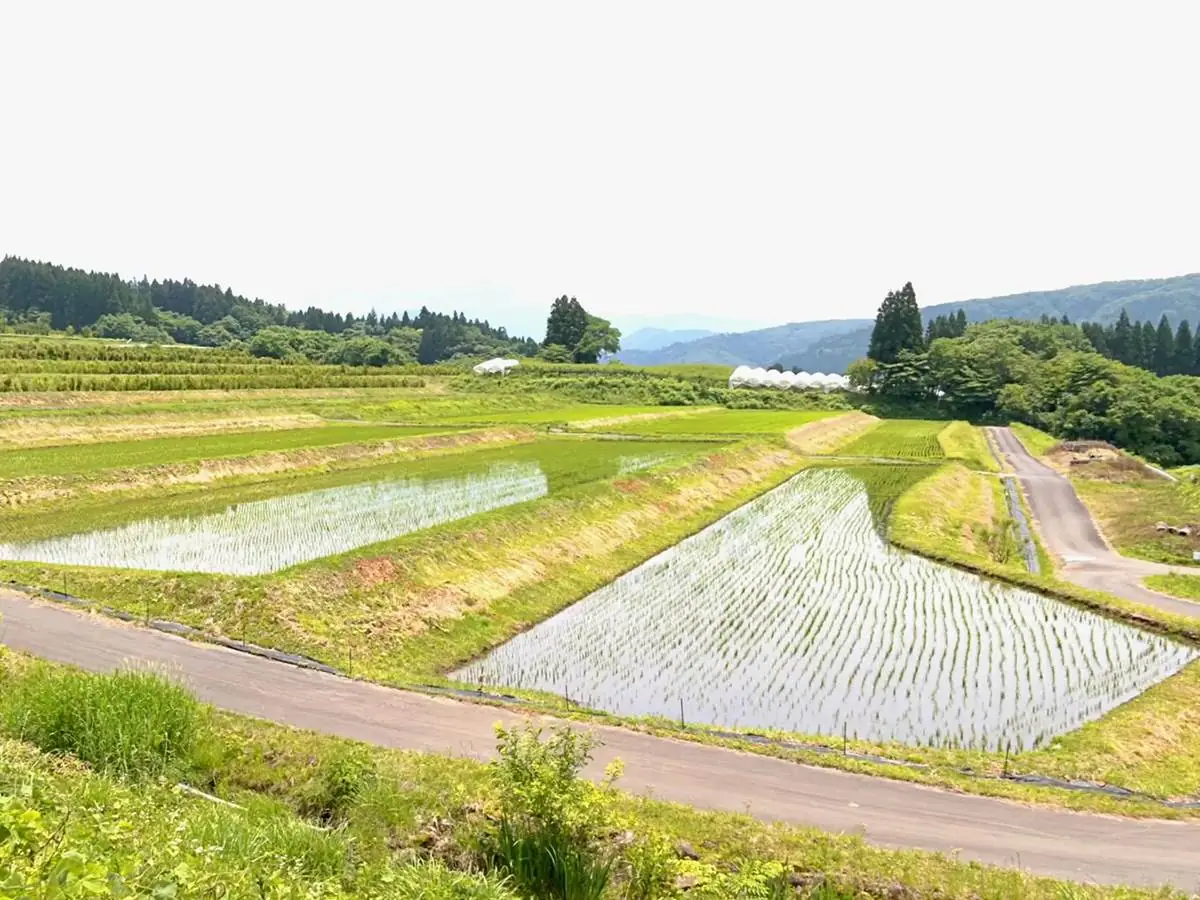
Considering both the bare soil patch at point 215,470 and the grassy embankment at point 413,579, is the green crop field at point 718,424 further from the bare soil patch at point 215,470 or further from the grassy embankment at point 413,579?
the grassy embankment at point 413,579

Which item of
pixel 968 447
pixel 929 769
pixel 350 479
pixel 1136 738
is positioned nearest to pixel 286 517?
pixel 350 479

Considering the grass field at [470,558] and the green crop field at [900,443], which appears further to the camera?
the green crop field at [900,443]

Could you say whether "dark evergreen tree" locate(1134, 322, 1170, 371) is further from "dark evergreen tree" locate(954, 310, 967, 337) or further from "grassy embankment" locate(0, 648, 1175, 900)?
"grassy embankment" locate(0, 648, 1175, 900)

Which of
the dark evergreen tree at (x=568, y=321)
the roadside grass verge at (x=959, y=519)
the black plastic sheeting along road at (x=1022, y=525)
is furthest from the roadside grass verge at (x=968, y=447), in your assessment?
the dark evergreen tree at (x=568, y=321)

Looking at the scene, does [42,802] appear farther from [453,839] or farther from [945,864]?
[945,864]

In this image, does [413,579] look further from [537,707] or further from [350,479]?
[350,479]

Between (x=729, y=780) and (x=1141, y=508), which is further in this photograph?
(x=1141, y=508)
